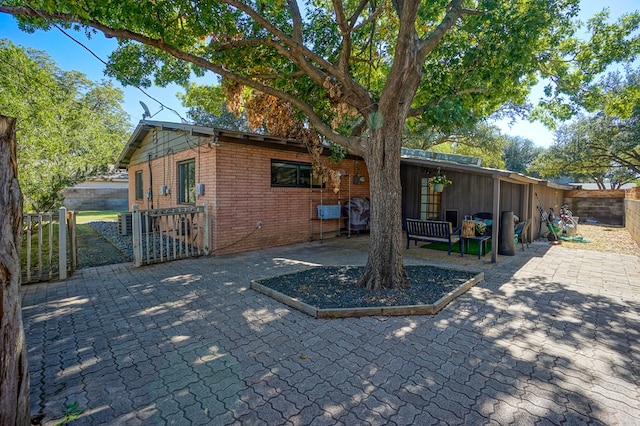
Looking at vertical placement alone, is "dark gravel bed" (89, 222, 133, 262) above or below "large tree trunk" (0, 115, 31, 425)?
below

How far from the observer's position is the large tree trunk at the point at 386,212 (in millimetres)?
4945

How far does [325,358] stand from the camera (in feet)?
9.80

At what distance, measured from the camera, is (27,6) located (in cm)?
493

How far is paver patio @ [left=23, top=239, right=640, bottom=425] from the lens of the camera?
2262mm

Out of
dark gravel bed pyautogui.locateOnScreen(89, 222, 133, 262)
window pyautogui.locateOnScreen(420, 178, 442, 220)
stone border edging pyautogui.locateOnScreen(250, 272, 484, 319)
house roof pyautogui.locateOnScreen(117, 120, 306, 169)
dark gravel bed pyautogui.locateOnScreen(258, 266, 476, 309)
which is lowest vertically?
stone border edging pyautogui.locateOnScreen(250, 272, 484, 319)

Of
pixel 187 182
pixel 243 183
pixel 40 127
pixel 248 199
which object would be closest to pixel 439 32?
pixel 243 183

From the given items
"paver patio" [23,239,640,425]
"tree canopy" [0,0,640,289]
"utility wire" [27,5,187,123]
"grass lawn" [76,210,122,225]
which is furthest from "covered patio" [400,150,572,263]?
"grass lawn" [76,210,122,225]

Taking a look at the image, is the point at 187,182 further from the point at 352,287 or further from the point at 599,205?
the point at 599,205

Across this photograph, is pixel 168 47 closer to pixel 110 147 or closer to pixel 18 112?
pixel 18 112

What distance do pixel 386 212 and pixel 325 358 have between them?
2.68 m

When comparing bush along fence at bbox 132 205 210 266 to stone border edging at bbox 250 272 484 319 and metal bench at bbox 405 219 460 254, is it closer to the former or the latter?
stone border edging at bbox 250 272 484 319

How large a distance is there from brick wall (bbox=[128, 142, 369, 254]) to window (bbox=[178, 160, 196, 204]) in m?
0.23

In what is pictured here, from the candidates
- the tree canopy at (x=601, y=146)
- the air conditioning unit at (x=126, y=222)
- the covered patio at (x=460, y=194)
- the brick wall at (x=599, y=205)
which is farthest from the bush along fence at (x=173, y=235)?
the brick wall at (x=599, y=205)

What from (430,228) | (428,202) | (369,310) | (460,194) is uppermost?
(460,194)
